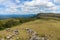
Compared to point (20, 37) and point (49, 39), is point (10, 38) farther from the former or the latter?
point (49, 39)

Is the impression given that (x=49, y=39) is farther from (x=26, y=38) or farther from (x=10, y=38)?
(x=10, y=38)

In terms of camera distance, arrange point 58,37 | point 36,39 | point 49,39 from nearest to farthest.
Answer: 1. point 36,39
2. point 49,39
3. point 58,37

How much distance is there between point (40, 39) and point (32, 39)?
230 centimetres

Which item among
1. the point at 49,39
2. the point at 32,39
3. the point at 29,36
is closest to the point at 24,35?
the point at 29,36

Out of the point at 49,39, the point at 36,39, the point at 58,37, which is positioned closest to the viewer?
the point at 36,39

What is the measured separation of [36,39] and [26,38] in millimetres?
3324

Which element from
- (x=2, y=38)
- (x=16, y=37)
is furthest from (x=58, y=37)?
(x=2, y=38)

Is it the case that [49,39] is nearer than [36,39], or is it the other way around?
[36,39]

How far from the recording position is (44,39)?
43.8m

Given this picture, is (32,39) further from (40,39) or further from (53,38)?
(53,38)

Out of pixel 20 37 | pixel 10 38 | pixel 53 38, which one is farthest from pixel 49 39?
pixel 10 38

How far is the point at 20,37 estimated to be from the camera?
1764 inches

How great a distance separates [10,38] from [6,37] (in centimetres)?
170

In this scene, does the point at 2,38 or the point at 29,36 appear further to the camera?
the point at 29,36
